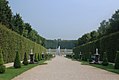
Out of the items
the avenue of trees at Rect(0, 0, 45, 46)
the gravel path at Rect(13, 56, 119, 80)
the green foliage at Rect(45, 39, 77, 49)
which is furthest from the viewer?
the green foliage at Rect(45, 39, 77, 49)

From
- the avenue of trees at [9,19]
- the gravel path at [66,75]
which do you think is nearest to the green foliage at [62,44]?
the avenue of trees at [9,19]

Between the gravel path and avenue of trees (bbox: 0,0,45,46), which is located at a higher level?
avenue of trees (bbox: 0,0,45,46)

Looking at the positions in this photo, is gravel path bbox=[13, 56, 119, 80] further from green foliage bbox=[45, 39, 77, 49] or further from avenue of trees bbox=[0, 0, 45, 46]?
green foliage bbox=[45, 39, 77, 49]

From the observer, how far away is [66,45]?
168 m

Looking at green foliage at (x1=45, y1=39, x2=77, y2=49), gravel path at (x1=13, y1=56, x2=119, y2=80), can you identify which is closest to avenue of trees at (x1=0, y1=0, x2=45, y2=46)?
gravel path at (x1=13, y1=56, x2=119, y2=80)

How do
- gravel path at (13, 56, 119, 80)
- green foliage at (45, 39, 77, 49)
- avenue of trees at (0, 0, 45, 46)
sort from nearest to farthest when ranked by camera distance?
gravel path at (13, 56, 119, 80) → avenue of trees at (0, 0, 45, 46) → green foliage at (45, 39, 77, 49)

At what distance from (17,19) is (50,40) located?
301ft

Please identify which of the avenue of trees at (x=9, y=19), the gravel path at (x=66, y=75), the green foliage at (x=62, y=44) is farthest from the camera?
the green foliage at (x=62, y=44)

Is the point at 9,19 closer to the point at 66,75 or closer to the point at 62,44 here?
the point at 66,75

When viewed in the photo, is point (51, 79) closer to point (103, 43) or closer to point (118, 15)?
point (103, 43)

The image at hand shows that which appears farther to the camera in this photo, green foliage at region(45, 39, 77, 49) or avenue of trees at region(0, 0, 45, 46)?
green foliage at region(45, 39, 77, 49)

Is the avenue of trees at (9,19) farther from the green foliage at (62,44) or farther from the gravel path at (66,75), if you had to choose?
the green foliage at (62,44)

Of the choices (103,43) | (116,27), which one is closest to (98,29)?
(116,27)

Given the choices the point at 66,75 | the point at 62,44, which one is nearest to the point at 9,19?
the point at 66,75
